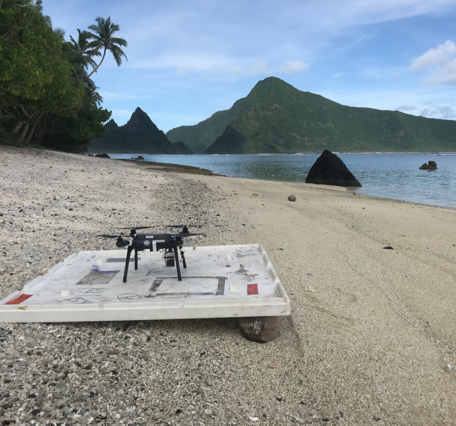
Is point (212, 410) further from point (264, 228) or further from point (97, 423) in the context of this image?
point (264, 228)

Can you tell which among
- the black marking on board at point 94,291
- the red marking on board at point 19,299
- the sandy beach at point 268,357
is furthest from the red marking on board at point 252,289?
the red marking on board at point 19,299

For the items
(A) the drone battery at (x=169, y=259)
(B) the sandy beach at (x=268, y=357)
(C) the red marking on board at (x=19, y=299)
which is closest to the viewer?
(B) the sandy beach at (x=268, y=357)

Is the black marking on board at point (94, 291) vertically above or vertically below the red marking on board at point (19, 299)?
above

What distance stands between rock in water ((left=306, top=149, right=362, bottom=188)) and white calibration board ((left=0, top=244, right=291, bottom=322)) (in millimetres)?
22126

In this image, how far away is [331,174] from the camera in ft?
85.2

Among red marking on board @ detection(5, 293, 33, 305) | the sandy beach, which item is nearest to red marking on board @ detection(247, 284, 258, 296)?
the sandy beach

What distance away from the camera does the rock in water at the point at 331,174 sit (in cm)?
2558

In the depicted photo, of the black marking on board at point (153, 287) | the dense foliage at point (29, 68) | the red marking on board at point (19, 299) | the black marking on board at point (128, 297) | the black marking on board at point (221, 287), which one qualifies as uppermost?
the dense foliage at point (29, 68)

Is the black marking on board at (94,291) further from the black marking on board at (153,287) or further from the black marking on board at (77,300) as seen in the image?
the black marking on board at (153,287)

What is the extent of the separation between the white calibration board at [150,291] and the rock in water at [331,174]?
72.6 feet

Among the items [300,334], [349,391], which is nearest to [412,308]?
[300,334]

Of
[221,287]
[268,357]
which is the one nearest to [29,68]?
[221,287]

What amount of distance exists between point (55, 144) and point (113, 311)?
39003 mm

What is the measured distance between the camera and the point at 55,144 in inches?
1474
